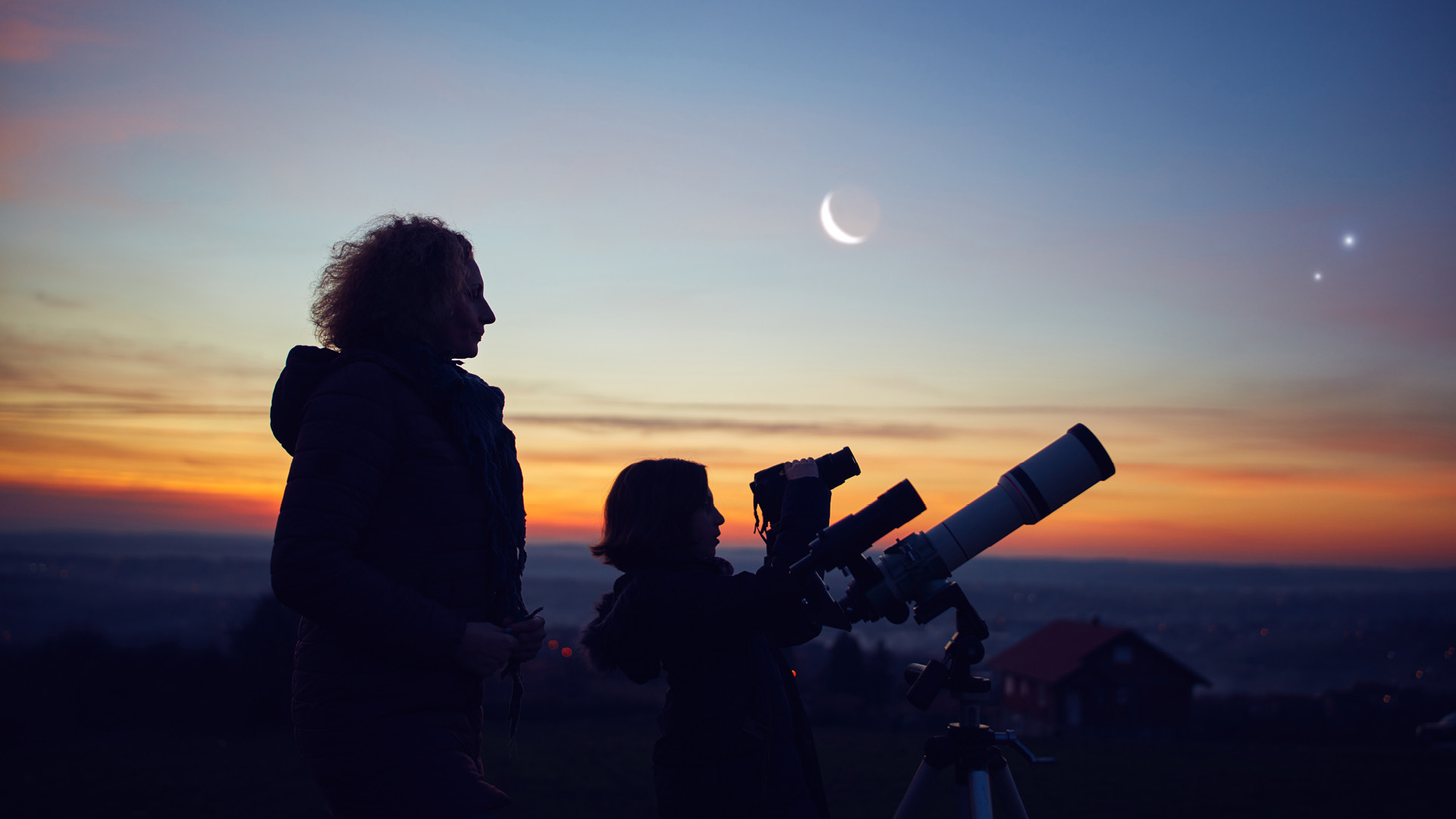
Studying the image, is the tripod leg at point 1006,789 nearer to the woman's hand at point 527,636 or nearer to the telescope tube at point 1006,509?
the telescope tube at point 1006,509

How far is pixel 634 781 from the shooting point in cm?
909

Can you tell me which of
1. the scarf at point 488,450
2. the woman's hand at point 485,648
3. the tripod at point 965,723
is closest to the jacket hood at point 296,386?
the scarf at point 488,450

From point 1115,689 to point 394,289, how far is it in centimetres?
3206

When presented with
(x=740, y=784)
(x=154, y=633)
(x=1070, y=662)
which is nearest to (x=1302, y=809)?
(x=740, y=784)

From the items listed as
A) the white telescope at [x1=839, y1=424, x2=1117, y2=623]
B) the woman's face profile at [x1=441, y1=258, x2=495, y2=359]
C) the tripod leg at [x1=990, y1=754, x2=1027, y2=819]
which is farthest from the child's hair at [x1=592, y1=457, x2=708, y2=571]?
the tripod leg at [x1=990, y1=754, x2=1027, y2=819]

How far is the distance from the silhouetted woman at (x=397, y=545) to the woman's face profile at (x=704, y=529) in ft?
3.46

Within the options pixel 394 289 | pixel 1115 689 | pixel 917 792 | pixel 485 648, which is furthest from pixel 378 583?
pixel 1115 689

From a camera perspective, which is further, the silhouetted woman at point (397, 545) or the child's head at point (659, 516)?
the child's head at point (659, 516)

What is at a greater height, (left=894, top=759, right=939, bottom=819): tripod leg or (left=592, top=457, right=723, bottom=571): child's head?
(left=592, top=457, right=723, bottom=571): child's head

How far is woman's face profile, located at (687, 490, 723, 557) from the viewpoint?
3467 millimetres

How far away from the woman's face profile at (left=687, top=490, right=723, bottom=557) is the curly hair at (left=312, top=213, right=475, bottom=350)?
1369 mm

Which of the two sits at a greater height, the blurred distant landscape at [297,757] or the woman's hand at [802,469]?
the woman's hand at [802,469]

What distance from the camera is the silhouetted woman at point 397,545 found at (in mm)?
2041

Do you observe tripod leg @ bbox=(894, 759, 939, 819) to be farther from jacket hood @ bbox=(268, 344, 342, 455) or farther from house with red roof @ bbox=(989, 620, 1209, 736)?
house with red roof @ bbox=(989, 620, 1209, 736)
